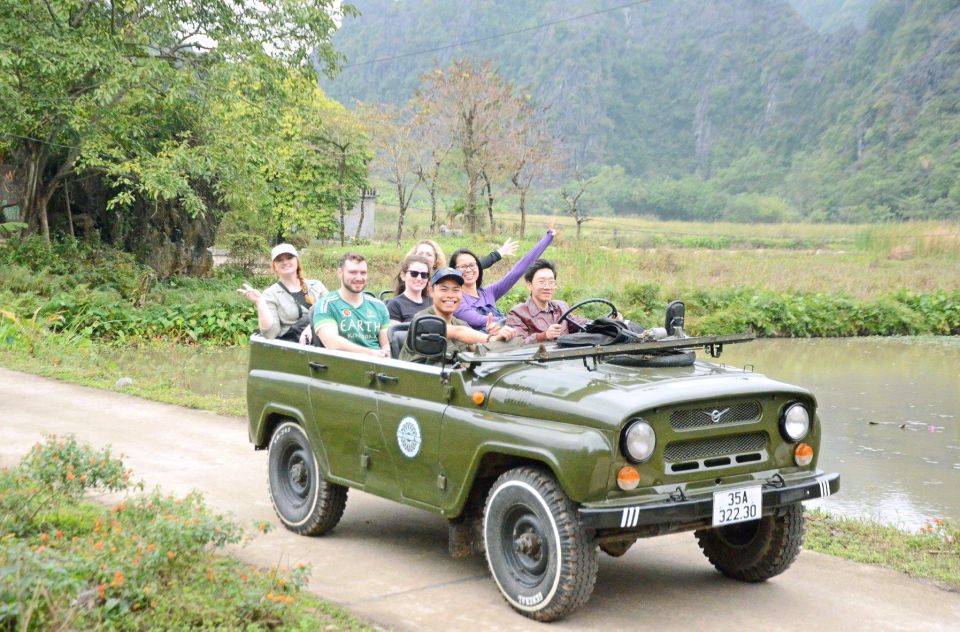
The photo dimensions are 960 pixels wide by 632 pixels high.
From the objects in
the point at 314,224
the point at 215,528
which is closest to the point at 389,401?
the point at 215,528

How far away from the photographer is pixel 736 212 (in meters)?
95.3

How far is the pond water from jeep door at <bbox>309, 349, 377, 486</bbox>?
168 inches

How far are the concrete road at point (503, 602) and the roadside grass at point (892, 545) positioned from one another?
17cm

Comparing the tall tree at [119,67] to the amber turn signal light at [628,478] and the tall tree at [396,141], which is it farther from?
the tall tree at [396,141]

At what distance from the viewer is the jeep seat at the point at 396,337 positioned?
7043 millimetres

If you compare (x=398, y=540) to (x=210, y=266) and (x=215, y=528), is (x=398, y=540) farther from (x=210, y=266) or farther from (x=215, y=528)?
(x=210, y=266)

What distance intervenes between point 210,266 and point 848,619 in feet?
93.3

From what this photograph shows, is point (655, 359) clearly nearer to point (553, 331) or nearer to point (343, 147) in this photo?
point (553, 331)

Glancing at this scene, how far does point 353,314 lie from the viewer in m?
7.58

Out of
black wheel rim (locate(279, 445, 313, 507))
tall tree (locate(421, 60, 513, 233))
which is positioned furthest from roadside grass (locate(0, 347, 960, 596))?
tall tree (locate(421, 60, 513, 233))

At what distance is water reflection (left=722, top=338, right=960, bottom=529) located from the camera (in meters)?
9.61

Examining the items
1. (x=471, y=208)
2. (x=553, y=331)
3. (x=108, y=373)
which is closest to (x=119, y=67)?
(x=108, y=373)

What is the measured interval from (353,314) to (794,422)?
10.3 ft

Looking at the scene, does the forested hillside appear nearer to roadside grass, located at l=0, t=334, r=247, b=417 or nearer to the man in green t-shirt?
roadside grass, located at l=0, t=334, r=247, b=417
